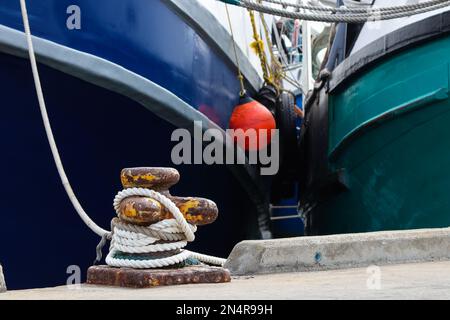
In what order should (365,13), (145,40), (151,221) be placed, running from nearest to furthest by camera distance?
(151,221) < (145,40) < (365,13)

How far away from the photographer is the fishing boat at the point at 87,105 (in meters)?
3.65

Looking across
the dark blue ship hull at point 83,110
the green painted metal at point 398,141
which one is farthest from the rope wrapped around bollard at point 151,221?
the green painted metal at point 398,141

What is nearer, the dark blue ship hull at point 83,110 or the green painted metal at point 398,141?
the dark blue ship hull at point 83,110

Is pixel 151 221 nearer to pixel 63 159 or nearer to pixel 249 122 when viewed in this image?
pixel 63 159

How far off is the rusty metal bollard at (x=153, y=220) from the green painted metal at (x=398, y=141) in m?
2.73

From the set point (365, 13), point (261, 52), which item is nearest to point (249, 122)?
point (261, 52)

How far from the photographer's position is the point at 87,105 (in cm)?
393

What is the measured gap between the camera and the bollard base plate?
5.90ft

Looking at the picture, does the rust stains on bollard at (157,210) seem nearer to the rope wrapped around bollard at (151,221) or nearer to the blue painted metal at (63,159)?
the rope wrapped around bollard at (151,221)

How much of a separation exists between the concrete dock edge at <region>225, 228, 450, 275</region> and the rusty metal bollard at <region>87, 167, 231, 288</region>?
277 millimetres

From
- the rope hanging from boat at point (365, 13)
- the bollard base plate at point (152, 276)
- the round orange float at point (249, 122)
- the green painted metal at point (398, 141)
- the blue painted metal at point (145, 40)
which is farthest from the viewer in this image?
the round orange float at point (249, 122)

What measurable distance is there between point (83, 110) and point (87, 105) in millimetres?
39

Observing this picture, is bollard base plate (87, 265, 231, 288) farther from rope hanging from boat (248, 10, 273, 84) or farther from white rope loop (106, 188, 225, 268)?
rope hanging from boat (248, 10, 273, 84)
